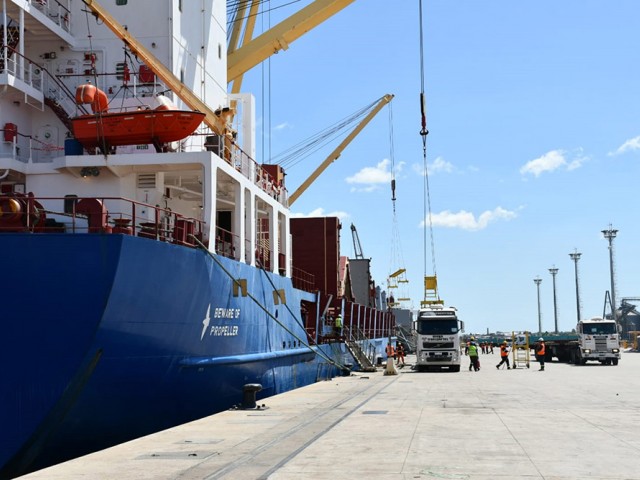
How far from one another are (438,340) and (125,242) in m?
21.6

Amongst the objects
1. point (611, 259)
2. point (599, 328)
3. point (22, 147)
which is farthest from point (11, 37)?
point (611, 259)

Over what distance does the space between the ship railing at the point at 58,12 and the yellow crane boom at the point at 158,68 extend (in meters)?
1.27

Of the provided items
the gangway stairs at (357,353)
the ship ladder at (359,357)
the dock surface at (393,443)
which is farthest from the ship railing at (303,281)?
the dock surface at (393,443)

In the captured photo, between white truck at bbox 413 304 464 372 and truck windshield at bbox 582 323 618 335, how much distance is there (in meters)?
8.45

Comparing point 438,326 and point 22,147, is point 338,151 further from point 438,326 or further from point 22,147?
point 22,147

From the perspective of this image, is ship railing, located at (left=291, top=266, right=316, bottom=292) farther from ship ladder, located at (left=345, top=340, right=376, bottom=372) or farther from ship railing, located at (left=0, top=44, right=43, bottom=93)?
ship railing, located at (left=0, top=44, right=43, bottom=93)

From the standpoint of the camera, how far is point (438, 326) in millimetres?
31203

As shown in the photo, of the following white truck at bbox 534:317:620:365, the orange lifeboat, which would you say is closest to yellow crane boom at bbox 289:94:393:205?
white truck at bbox 534:317:620:365

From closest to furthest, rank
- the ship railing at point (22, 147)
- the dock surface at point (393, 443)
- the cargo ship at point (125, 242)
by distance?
the dock surface at point (393, 443) < the cargo ship at point (125, 242) < the ship railing at point (22, 147)

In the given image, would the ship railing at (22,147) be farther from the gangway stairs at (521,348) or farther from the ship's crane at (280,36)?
the gangway stairs at (521,348)

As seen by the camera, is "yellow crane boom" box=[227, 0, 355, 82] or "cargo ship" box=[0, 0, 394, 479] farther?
"yellow crane boom" box=[227, 0, 355, 82]

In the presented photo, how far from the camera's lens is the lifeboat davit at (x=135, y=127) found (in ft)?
49.2

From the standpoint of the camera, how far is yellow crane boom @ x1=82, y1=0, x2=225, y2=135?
16750 mm

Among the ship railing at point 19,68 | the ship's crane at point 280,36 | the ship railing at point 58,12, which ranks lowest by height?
the ship railing at point 19,68
